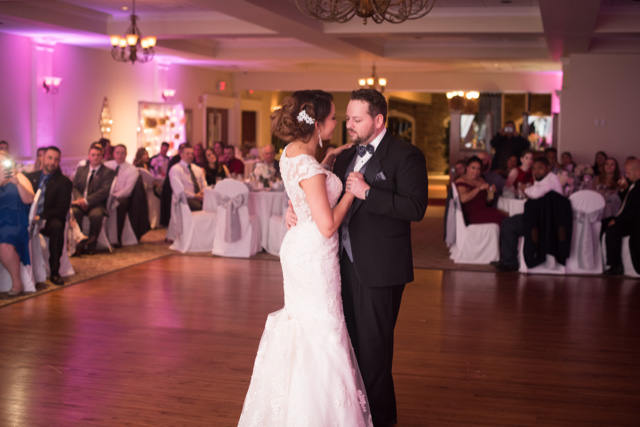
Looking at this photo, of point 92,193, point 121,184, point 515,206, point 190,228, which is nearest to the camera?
point 515,206

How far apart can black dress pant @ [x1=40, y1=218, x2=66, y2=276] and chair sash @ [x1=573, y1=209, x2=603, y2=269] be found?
216 inches

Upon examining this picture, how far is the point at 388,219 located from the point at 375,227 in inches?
2.7

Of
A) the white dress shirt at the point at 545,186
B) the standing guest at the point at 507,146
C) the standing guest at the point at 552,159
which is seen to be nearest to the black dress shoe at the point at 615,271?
the white dress shirt at the point at 545,186

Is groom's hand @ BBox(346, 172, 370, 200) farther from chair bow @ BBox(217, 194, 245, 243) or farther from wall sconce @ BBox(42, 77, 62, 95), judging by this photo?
wall sconce @ BBox(42, 77, 62, 95)

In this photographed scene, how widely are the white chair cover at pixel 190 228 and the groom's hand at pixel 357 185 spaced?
674 cm

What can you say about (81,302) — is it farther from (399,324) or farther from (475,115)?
(475,115)

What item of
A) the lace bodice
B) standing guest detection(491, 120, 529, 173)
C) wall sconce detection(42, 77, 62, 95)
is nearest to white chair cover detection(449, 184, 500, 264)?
the lace bodice

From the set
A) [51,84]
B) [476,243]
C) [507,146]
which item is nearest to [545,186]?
[476,243]

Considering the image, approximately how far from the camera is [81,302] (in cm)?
676

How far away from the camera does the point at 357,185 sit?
10.6 ft

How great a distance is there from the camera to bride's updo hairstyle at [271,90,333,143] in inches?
126

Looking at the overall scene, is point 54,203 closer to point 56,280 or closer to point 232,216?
point 56,280

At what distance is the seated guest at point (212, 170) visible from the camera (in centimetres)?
1210

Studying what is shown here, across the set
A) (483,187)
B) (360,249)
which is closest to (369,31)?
(483,187)
